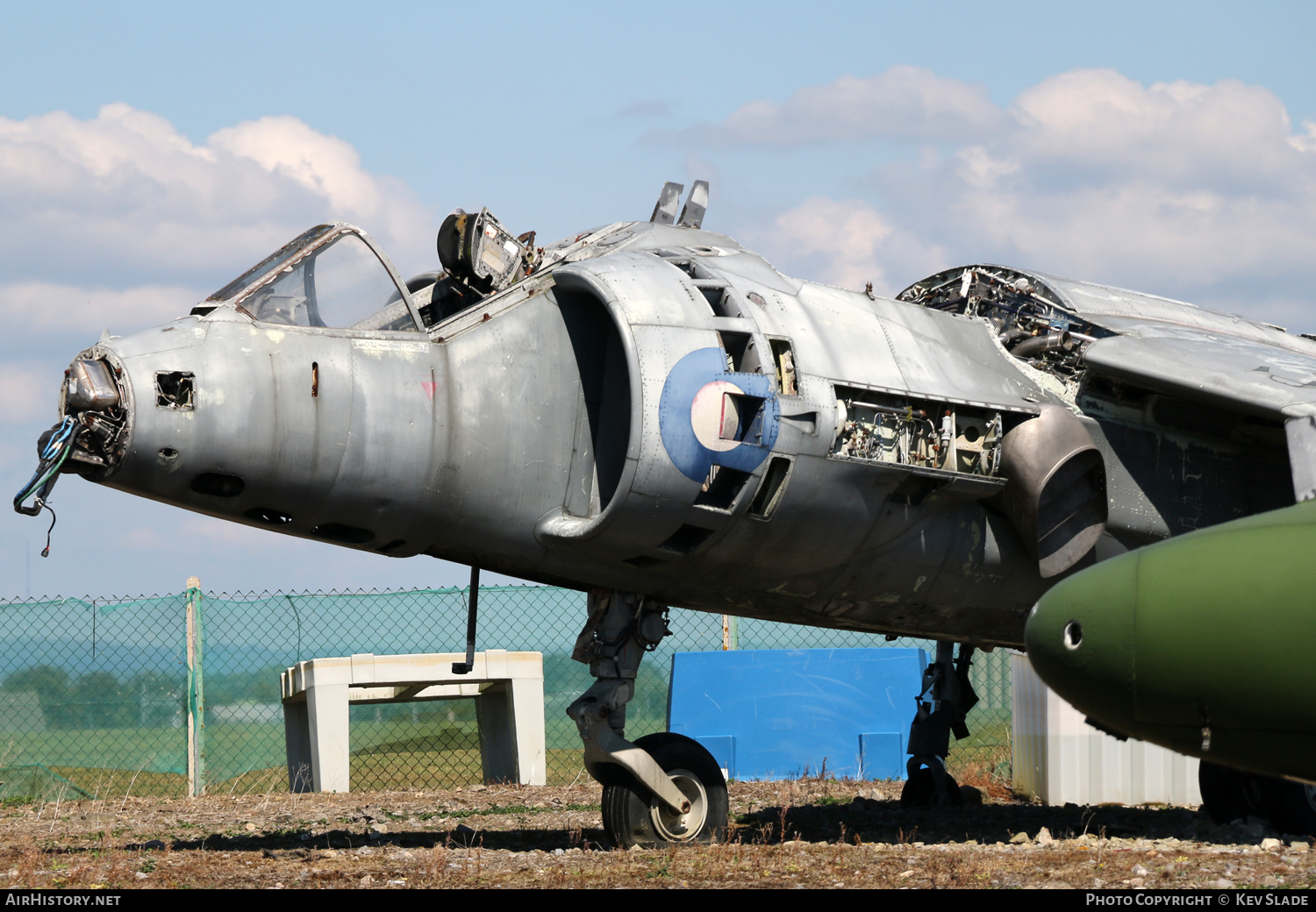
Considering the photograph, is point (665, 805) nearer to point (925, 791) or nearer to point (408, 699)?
point (925, 791)

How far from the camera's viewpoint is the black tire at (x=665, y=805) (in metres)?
9.12

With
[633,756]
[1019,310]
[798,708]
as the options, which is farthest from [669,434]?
[798,708]

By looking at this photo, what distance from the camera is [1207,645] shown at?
516cm

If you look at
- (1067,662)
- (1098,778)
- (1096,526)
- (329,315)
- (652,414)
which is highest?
(329,315)

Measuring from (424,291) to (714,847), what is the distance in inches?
164

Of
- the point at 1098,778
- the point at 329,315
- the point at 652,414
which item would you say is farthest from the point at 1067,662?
the point at 1098,778

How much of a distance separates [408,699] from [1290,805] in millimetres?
8655

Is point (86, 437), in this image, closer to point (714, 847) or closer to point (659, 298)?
point (659, 298)

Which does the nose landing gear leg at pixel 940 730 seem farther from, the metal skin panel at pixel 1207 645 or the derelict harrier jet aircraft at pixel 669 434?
the metal skin panel at pixel 1207 645

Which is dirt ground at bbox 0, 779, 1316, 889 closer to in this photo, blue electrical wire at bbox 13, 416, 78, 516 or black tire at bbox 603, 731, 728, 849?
black tire at bbox 603, 731, 728, 849

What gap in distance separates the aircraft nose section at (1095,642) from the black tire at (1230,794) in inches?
244

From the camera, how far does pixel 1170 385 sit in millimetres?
9086

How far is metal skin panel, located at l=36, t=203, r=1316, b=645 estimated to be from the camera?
7.98 m

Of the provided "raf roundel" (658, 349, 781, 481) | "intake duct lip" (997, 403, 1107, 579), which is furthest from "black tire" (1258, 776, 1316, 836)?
"raf roundel" (658, 349, 781, 481)
